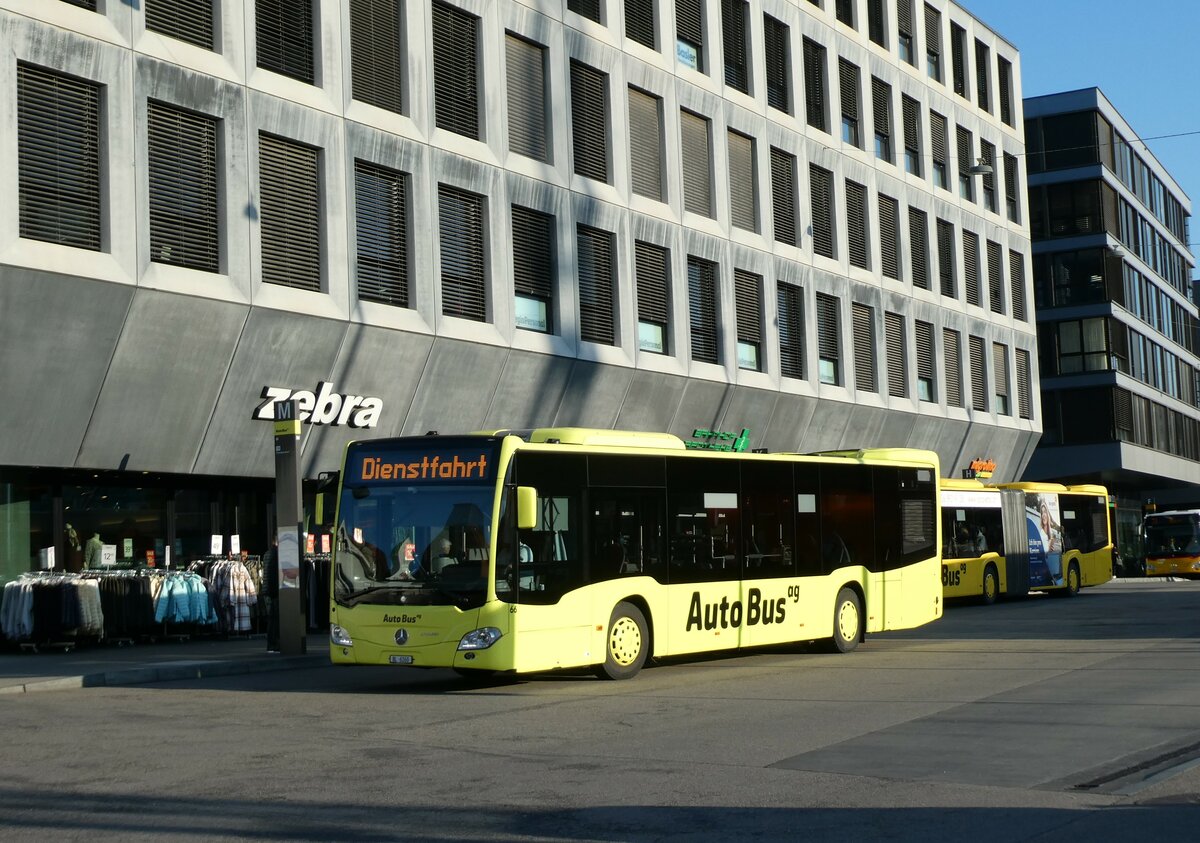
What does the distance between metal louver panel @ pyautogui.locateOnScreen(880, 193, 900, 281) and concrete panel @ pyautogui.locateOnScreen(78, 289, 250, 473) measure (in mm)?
23712

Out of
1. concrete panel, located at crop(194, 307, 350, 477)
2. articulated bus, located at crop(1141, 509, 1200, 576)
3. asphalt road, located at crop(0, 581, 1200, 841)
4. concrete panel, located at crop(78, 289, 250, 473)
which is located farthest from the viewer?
articulated bus, located at crop(1141, 509, 1200, 576)

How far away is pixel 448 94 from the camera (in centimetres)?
2684

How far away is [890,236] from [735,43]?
9.06 m

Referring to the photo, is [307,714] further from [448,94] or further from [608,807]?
[448,94]

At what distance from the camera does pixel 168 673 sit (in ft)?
58.5

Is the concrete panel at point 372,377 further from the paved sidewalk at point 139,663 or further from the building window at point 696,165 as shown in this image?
the building window at point 696,165

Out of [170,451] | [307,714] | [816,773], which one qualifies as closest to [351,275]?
[170,451]

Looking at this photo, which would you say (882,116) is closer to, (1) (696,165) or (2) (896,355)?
(2) (896,355)

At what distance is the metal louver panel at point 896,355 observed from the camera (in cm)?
4144

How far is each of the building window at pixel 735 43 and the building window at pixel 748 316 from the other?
469cm

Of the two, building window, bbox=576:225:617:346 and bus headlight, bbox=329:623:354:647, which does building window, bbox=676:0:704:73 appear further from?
bus headlight, bbox=329:623:354:647

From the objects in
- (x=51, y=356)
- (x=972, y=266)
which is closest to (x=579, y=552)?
(x=51, y=356)

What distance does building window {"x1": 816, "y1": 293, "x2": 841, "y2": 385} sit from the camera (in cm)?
3797

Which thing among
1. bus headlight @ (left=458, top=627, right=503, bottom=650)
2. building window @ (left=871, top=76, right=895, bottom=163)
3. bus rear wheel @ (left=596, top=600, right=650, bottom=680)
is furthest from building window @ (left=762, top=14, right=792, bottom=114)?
bus headlight @ (left=458, top=627, right=503, bottom=650)
